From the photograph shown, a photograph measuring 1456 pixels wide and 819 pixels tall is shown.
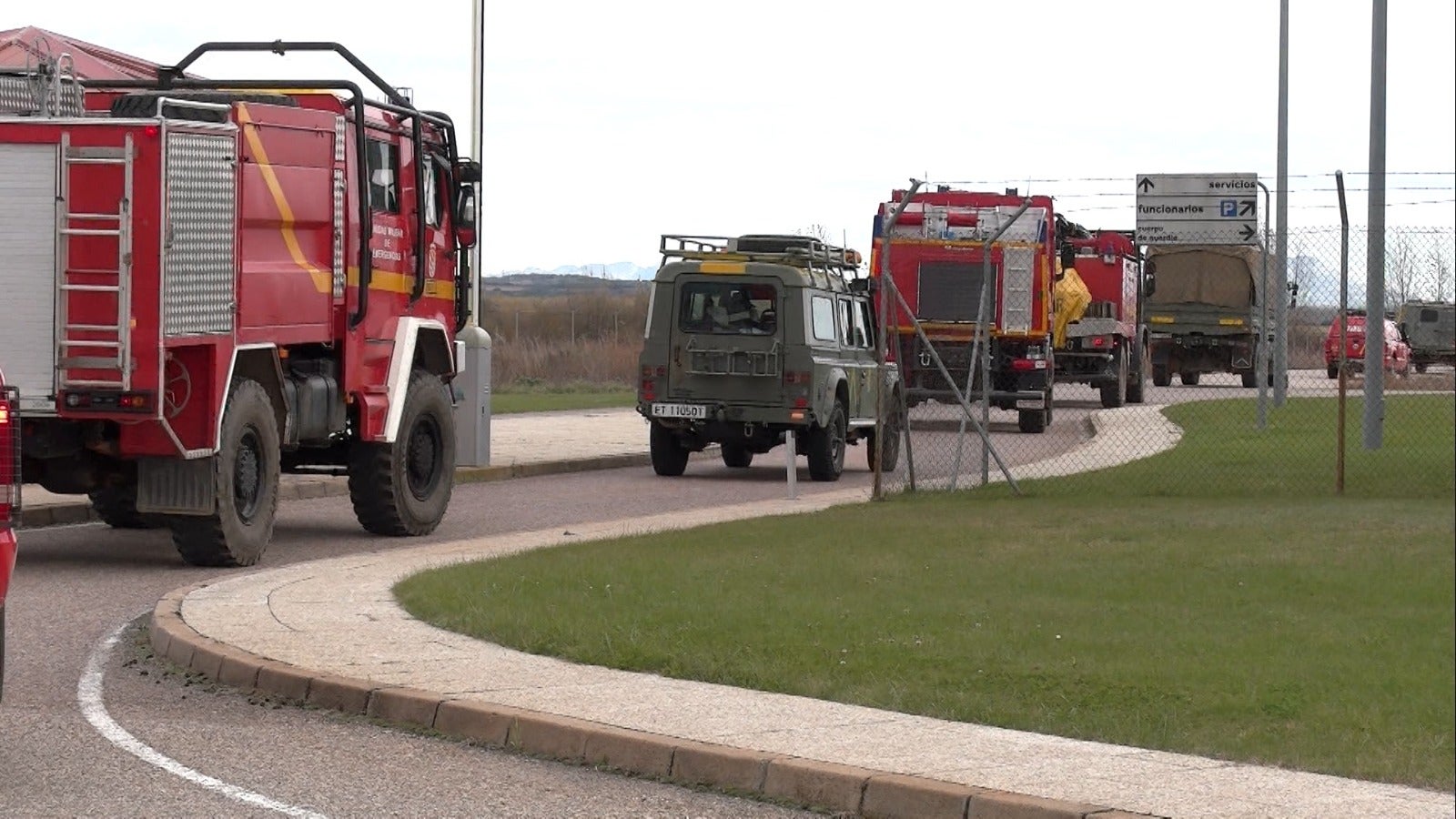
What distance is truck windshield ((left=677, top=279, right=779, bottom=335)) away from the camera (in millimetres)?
22906

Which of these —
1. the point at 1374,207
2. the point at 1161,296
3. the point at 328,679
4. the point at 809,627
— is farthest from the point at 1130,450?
the point at 1161,296

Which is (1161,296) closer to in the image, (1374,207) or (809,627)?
(1374,207)

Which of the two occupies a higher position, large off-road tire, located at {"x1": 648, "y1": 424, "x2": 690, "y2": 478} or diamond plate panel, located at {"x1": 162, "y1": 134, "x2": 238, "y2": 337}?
diamond plate panel, located at {"x1": 162, "y1": 134, "x2": 238, "y2": 337}

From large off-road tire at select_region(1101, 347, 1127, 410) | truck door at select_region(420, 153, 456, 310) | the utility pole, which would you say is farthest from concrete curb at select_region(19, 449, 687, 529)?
large off-road tire at select_region(1101, 347, 1127, 410)

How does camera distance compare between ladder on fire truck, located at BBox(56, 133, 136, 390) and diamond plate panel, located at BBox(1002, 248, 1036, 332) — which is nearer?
ladder on fire truck, located at BBox(56, 133, 136, 390)

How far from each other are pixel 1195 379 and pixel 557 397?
16.7 m

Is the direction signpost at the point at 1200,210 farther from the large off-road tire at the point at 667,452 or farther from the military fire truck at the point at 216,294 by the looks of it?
the military fire truck at the point at 216,294

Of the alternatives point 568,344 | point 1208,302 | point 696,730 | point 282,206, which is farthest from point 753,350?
point 568,344

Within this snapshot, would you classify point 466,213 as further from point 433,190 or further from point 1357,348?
point 1357,348

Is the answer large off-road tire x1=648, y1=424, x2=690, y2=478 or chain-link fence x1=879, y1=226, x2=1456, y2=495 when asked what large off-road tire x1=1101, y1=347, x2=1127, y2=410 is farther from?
large off-road tire x1=648, y1=424, x2=690, y2=478

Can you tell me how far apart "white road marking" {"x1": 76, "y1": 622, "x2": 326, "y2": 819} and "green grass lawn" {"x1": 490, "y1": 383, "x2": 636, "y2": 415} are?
27.0 metres

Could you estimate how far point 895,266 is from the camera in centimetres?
3123

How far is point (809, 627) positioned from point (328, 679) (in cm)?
239

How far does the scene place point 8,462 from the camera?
7492mm
